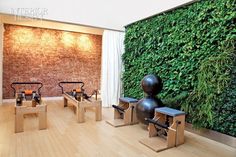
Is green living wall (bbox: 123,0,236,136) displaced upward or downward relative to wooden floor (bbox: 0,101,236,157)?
upward

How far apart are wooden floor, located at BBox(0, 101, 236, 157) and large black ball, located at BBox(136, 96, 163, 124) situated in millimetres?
339

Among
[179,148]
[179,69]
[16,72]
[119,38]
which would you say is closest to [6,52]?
[16,72]

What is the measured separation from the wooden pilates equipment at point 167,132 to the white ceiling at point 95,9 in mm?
2248

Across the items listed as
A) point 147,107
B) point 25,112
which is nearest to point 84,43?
point 25,112

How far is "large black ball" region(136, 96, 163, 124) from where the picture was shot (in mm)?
3332

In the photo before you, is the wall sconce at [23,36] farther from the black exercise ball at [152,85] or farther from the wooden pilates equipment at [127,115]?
the black exercise ball at [152,85]

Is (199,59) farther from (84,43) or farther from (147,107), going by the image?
(84,43)

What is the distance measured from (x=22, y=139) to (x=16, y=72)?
3.62 metres

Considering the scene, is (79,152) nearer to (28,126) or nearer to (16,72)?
(28,126)

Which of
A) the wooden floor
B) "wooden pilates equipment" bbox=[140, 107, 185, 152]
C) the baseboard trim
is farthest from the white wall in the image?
the baseboard trim

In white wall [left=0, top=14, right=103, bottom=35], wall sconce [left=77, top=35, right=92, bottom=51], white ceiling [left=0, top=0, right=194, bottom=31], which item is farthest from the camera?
wall sconce [left=77, top=35, right=92, bottom=51]

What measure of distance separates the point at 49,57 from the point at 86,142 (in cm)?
429

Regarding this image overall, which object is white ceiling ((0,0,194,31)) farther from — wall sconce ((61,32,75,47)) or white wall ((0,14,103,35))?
wall sconce ((61,32,75,47))

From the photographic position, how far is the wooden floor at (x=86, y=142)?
2500mm
